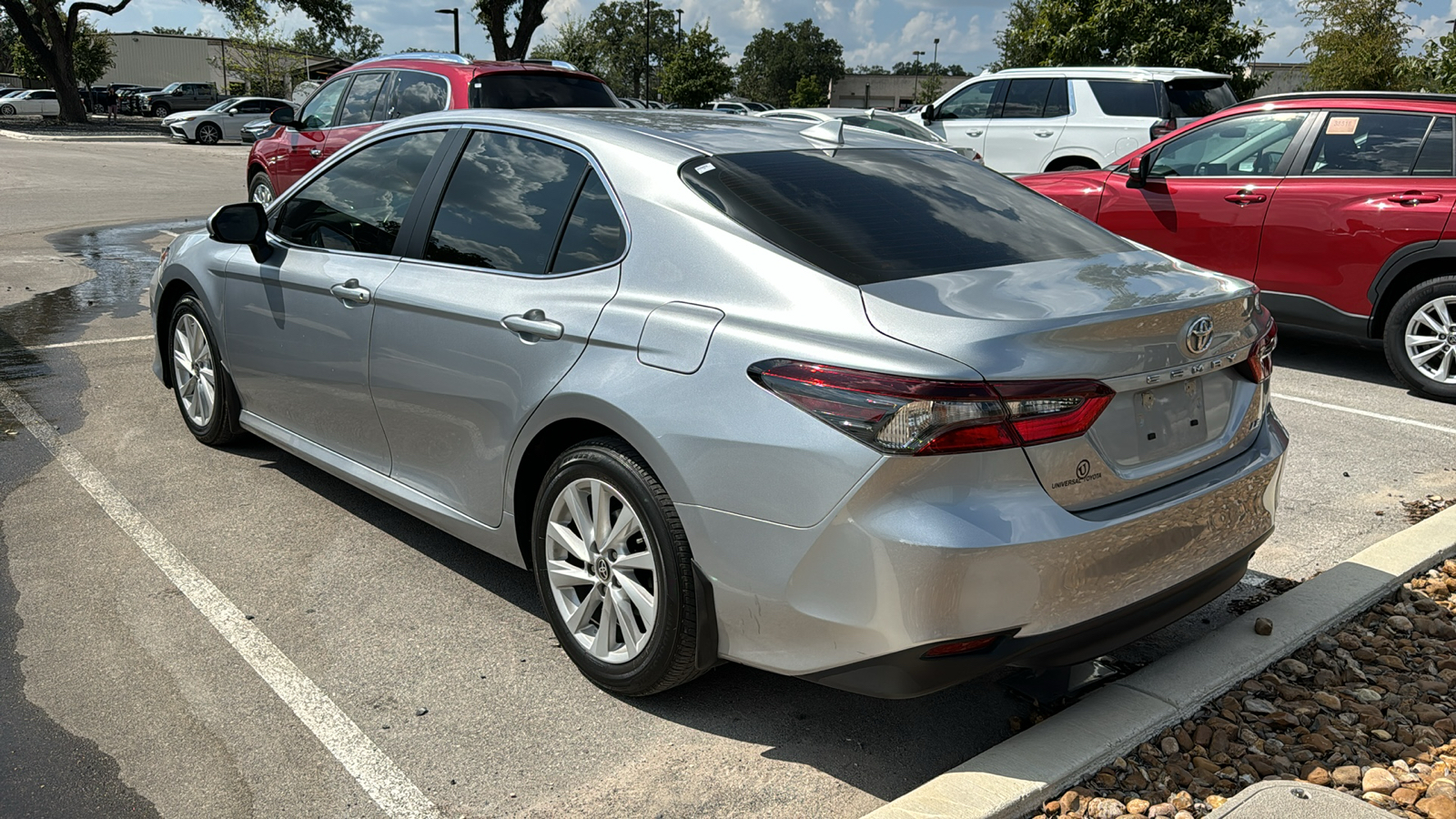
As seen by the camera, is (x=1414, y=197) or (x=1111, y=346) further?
(x=1414, y=197)

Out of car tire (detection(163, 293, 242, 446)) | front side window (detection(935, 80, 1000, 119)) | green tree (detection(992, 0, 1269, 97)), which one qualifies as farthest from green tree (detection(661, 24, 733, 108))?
car tire (detection(163, 293, 242, 446))

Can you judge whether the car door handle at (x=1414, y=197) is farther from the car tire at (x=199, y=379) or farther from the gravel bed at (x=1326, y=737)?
the car tire at (x=199, y=379)

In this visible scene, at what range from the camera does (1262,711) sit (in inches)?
127

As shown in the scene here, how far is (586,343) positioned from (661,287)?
0.28m

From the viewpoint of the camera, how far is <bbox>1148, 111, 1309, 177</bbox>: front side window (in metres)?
7.67

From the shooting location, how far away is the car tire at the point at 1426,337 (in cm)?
686

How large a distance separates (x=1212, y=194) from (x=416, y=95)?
21.9 ft

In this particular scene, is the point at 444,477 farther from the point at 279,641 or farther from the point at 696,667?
the point at 696,667

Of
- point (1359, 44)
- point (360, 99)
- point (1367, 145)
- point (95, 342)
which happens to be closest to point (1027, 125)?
point (1367, 145)

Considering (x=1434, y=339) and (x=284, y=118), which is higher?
(x=284, y=118)

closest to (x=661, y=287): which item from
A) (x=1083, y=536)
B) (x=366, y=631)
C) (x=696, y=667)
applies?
(x=696, y=667)

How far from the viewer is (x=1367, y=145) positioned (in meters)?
7.27

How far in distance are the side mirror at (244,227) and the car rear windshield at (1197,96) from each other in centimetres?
1070

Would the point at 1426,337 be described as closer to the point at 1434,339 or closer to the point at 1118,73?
the point at 1434,339
